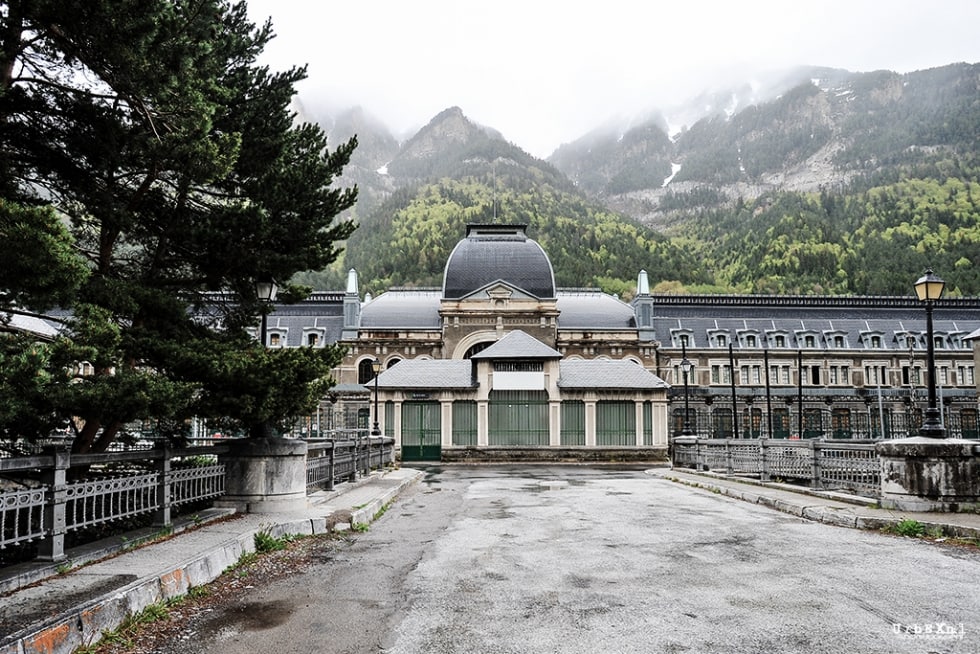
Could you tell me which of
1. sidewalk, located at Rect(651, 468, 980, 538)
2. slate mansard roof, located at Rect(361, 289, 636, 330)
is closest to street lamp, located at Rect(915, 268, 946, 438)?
sidewalk, located at Rect(651, 468, 980, 538)

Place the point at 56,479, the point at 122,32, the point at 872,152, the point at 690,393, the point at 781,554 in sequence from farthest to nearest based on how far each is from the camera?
the point at 872,152, the point at 690,393, the point at 781,554, the point at 122,32, the point at 56,479

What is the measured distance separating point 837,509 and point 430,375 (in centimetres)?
2740

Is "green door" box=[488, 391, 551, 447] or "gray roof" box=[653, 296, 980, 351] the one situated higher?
"gray roof" box=[653, 296, 980, 351]

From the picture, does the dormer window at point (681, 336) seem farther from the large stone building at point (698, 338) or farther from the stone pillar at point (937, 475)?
the stone pillar at point (937, 475)

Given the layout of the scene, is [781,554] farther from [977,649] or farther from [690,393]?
[690,393]

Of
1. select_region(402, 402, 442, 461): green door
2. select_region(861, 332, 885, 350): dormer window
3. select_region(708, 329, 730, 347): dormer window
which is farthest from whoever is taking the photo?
select_region(861, 332, 885, 350): dormer window

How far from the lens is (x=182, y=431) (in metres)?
11.8

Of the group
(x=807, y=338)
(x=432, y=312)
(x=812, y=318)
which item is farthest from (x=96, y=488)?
(x=812, y=318)

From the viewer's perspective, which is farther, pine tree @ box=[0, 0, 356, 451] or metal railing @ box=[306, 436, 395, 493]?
metal railing @ box=[306, 436, 395, 493]

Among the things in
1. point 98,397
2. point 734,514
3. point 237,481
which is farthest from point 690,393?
point 98,397

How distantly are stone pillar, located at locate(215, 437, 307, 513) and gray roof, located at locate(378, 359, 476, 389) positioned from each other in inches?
969

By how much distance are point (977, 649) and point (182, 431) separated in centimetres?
1057

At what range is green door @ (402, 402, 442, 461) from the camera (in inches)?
1481

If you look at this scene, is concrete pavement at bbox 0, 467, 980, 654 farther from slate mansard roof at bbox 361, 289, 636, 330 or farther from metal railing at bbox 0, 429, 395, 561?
slate mansard roof at bbox 361, 289, 636, 330
